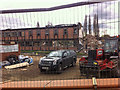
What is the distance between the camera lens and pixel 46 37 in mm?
3225

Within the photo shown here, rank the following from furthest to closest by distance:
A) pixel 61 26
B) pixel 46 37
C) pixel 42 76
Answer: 1. pixel 42 76
2. pixel 46 37
3. pixel 61 26

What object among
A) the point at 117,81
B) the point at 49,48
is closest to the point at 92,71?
the point at 117,81

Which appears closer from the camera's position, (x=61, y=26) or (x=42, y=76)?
(x=61, y=26)

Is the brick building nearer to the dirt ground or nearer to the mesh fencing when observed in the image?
the mesh fencing

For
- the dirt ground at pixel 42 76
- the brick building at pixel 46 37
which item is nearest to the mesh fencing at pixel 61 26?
the brick building at pixel 46 37

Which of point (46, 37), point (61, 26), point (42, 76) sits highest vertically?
point (61, 26)

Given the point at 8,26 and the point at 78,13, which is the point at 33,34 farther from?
the point at 78,13

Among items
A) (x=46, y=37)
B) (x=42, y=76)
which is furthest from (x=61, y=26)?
(x=42, y=76)

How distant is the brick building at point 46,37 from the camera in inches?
122

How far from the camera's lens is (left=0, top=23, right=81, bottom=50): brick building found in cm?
309

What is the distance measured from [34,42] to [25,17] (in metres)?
0.68

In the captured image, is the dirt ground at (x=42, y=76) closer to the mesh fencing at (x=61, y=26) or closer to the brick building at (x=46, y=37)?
the mesh fencing at (x=61, y=26)

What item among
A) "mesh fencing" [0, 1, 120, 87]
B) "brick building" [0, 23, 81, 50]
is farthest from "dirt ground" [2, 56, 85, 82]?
"brick building" [0, 23, 81, 50]

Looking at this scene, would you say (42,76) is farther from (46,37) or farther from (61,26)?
(61,26)
